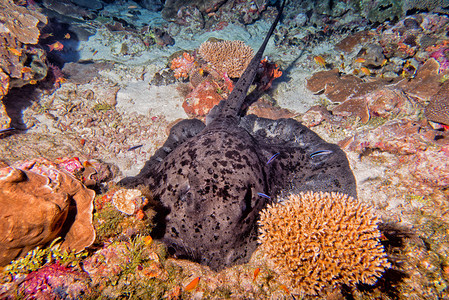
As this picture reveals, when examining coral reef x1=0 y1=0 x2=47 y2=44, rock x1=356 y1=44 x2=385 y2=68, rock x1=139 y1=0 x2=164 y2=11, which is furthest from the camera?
rock x1=139 y1=0 x2=164 y2=11

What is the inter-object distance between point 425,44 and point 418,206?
793cm

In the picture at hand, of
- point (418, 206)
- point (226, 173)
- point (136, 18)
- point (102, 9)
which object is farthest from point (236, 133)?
point (102, 9)

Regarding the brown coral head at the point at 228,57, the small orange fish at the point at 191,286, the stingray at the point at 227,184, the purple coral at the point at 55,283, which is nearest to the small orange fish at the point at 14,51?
the brown coral head at the point at 228,57

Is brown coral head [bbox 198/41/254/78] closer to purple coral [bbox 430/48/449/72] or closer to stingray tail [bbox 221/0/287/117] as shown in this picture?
stingray tail [bbox 221/0/287/117]

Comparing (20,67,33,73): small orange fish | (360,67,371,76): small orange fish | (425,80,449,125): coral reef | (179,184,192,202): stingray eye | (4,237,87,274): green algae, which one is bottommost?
(4,237,87,274): green algae

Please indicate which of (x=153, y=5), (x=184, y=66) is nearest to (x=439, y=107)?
(x=184, y=66)

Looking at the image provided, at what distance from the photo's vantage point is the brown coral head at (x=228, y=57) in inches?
253

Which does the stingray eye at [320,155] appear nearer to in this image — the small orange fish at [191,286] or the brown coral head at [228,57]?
the small orange fish at [191,286]

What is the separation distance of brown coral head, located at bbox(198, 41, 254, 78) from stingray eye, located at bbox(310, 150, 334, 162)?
152 inches

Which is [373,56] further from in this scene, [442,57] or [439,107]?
[439,107]

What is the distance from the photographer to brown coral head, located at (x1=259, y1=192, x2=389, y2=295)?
234 cm

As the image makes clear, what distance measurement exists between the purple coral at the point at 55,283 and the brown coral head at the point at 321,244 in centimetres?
228

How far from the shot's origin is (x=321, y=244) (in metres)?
2.58

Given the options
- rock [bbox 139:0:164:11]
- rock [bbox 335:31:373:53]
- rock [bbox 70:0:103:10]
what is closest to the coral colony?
rock [bbox 335:31:373:53]
